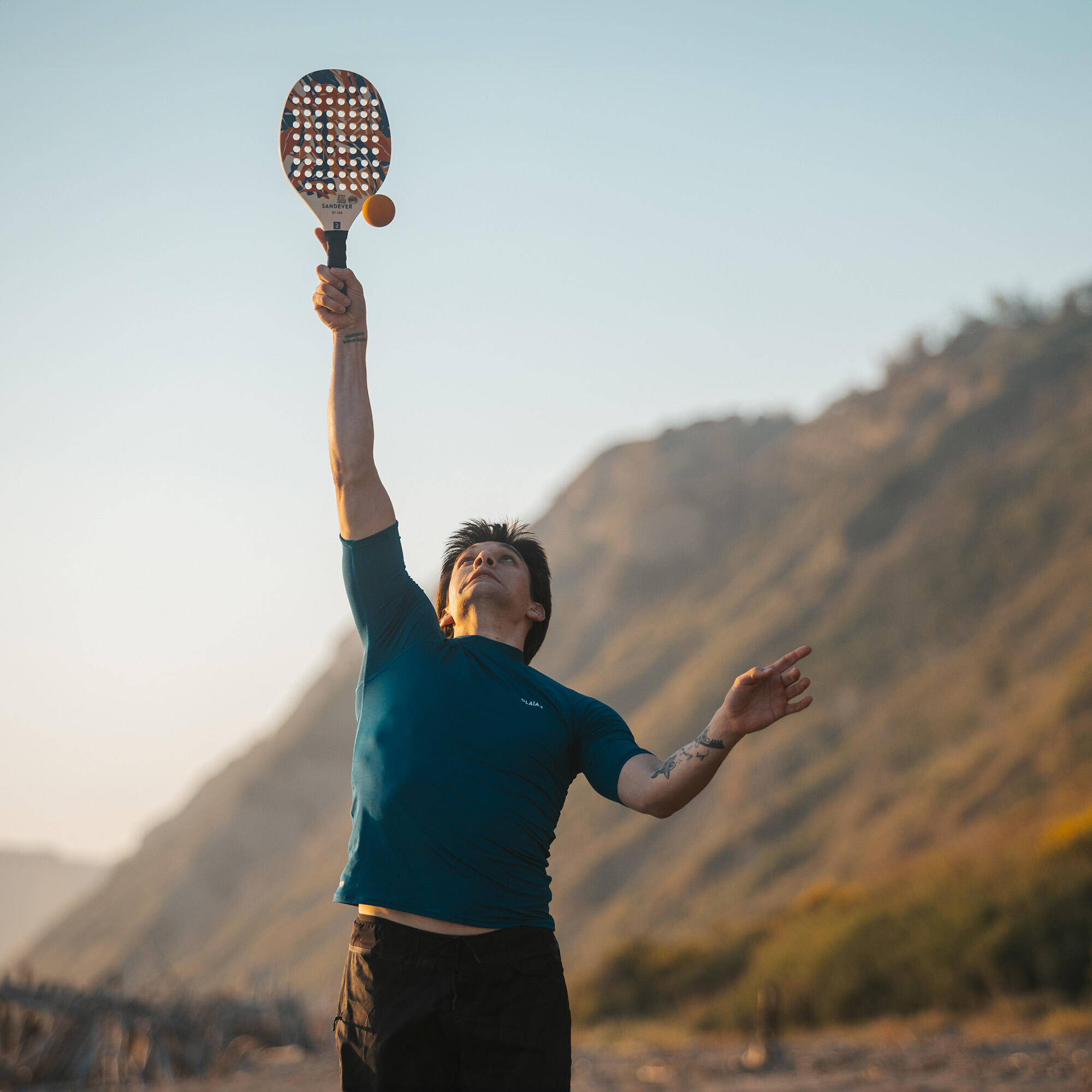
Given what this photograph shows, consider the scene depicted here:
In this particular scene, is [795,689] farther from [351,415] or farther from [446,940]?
[351,415]

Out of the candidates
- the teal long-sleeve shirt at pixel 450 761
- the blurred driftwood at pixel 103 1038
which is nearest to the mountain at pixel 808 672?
the blurred driftwood at pixel 103 1038

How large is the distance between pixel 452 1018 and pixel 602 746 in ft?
2.46

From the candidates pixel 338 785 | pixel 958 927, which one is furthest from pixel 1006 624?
pixel 338 785

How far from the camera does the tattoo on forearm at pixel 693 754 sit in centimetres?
259

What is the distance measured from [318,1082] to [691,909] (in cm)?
1685

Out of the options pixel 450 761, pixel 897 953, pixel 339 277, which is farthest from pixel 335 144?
pixel 897 953

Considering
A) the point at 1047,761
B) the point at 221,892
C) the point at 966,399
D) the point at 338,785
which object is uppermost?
the point at 966,399

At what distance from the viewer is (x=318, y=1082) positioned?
10.6 metres

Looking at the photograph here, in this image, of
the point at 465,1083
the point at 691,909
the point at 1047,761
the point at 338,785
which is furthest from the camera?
the point at 338,785

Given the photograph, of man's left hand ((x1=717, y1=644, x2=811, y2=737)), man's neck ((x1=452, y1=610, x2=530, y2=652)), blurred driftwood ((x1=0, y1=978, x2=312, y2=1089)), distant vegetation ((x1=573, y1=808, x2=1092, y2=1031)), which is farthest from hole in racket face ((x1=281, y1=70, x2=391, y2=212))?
distant vegetation ((x1=573, y1=808, x2=1092, y2=1031))

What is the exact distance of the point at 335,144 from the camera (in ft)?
11.0

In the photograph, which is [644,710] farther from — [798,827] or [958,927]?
[958,927]

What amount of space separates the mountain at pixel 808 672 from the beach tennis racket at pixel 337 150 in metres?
18.6

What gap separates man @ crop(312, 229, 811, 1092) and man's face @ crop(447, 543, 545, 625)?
23 cm
